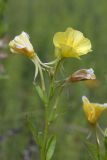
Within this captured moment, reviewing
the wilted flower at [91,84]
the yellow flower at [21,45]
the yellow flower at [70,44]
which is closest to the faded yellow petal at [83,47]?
the yellow flower at [70,44]

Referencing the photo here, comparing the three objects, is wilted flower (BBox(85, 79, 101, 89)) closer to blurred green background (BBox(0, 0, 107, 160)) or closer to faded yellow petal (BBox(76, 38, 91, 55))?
blurred green background (BBox(0, 0, 107, 160))

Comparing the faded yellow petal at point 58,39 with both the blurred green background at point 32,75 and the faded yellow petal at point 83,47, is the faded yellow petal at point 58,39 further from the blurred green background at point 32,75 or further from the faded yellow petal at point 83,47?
the blurred green background at point 32,75

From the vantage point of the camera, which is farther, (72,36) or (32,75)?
(32,75)

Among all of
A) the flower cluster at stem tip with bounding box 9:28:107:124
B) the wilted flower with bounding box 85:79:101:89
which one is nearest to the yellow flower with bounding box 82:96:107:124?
the flower cluster at stem tip with bounding box 9:28:107:124

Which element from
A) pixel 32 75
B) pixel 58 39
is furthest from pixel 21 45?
pixel 32 75

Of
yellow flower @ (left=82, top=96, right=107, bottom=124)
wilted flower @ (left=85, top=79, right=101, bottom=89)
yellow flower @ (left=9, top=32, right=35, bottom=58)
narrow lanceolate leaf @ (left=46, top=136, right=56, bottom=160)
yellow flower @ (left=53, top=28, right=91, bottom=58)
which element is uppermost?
yellow flower @ (left=9, top=32, right=35, bottom=58)

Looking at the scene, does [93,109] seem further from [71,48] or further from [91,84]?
[91,84]
